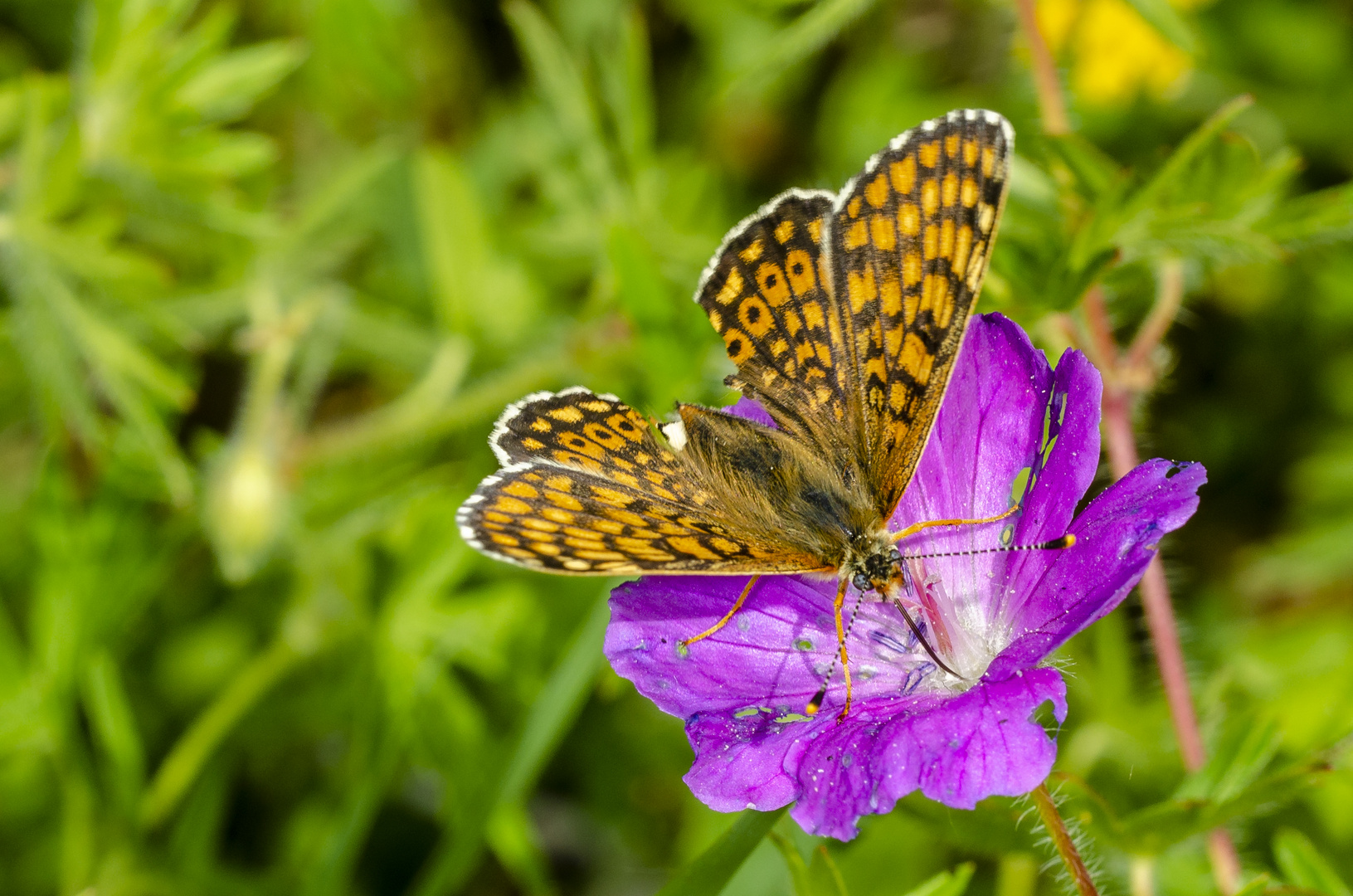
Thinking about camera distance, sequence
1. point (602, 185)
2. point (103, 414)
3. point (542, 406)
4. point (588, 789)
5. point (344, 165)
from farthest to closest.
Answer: point (344, 165)
point (103, 414)
point (588, 789)
point (602, 185)
point (542, 406)

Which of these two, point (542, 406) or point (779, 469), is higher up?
point (542, 406)

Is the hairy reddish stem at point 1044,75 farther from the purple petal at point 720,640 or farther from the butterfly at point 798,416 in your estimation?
the purple petal at point 720,640

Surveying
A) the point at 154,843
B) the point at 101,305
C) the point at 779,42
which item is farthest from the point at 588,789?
the point at 779,42

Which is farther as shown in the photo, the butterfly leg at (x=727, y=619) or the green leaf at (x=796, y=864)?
the butterfly leg at (x=727, y=619)

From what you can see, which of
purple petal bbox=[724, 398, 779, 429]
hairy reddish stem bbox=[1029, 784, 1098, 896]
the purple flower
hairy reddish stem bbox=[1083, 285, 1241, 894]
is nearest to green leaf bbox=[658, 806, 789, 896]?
the purple flower

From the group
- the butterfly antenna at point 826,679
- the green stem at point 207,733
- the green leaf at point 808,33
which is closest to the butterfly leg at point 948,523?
the butterfly antenna at point 826,679

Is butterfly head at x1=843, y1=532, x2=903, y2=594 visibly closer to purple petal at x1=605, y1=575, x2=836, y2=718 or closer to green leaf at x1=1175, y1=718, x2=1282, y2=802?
purple petal at x1=605, y1=575, x2=836, y2=718

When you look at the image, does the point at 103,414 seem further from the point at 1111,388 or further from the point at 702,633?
the point at 1111,388
